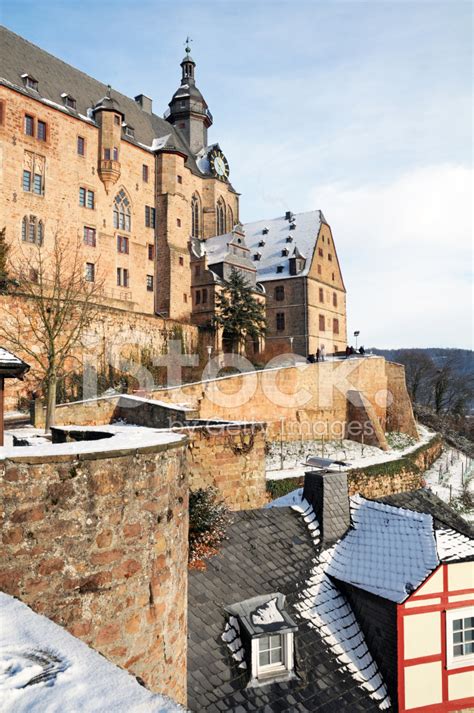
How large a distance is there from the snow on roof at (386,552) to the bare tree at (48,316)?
1183cm

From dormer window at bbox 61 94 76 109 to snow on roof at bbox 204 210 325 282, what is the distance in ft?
48.4

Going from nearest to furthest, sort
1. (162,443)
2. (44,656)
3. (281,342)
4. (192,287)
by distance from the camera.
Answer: (44,656), (162,443), (192,287), (281,342)

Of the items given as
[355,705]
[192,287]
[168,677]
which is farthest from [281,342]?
[168,677]

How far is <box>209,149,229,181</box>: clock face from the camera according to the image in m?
46.8

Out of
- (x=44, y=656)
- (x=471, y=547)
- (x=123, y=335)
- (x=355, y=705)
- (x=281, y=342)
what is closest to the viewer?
(x=44, y=656)

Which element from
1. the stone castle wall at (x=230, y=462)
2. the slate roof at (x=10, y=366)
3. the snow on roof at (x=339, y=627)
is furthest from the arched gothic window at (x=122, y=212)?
the snow on roof at (x=339, y=627)

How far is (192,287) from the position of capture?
40219mm

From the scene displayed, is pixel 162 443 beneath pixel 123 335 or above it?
beneath

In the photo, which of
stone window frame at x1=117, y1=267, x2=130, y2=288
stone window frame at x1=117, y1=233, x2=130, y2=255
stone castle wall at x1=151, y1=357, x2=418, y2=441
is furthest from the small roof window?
stone castle wall at x1=151, y1=357, x2=418, y2=441

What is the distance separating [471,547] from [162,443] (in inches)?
298

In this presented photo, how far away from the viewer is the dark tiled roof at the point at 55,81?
101 ft

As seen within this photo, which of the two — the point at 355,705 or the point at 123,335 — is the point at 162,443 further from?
the point at 123,335

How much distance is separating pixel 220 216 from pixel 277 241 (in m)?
6.23

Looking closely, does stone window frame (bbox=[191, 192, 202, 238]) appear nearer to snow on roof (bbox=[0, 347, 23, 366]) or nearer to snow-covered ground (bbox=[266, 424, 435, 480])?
snow-covered ground (bbox=[266, 424, 435, 480])
